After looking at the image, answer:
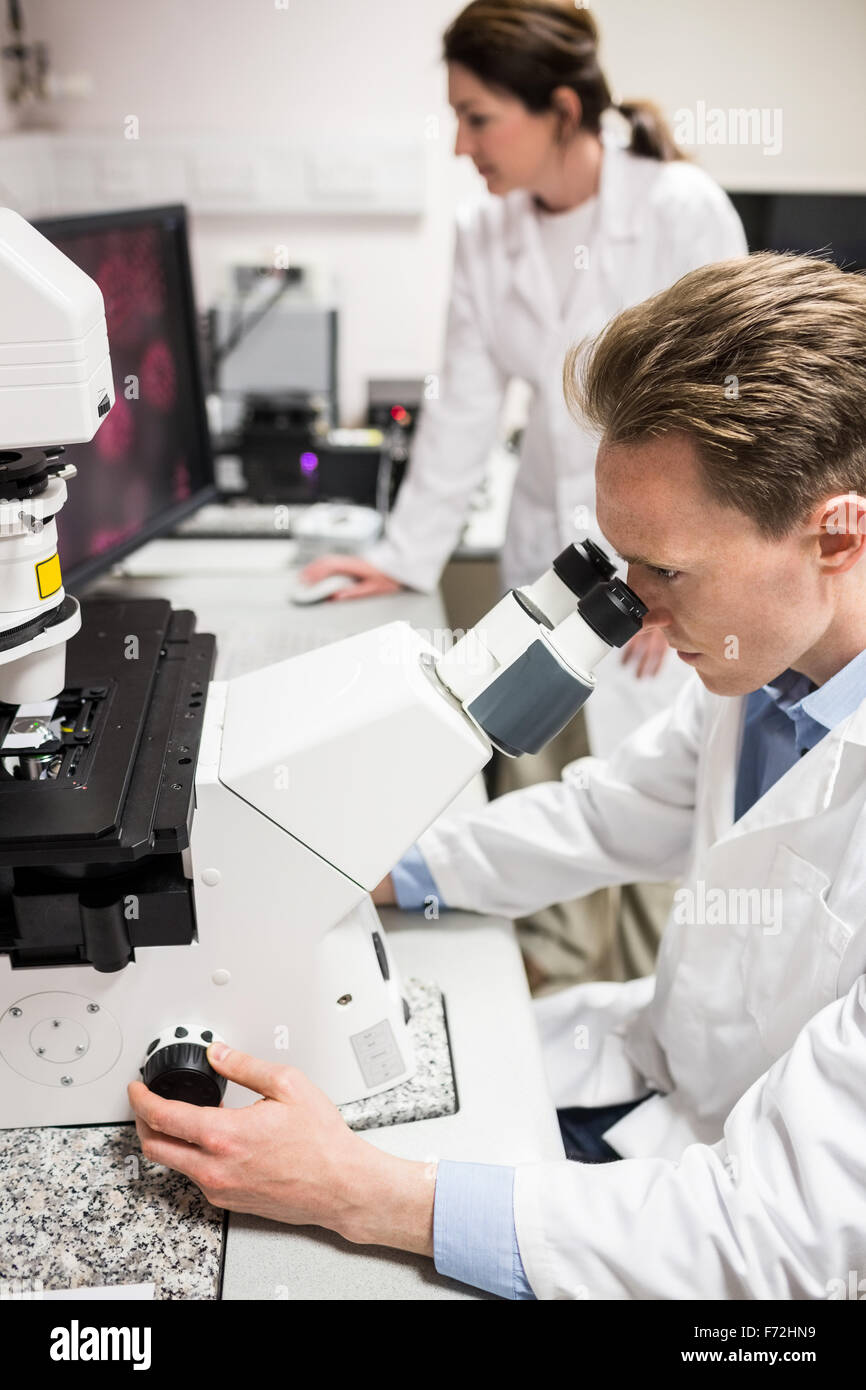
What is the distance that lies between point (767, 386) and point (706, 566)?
0.46 ft

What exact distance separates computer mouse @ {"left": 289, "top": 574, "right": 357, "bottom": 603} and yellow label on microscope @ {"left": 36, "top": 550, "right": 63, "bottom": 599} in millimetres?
1069

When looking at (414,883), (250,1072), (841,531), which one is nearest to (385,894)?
(414,883)

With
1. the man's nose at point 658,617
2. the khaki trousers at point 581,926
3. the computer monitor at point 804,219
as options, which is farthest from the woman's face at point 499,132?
the man's nose at point 658,617

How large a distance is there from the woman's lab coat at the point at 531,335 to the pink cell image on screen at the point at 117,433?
1.60 ft

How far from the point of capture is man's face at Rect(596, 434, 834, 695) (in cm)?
81

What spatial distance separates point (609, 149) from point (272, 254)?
3.89 ft

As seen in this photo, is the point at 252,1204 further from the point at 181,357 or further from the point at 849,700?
the point at 181,357

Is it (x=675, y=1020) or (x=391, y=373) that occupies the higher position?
(x=391, y=373)

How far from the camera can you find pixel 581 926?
170cm

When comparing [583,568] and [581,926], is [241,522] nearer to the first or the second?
[581,926]

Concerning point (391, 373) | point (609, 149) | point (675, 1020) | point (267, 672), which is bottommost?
point (675, 1020)

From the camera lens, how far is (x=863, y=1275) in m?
0.72

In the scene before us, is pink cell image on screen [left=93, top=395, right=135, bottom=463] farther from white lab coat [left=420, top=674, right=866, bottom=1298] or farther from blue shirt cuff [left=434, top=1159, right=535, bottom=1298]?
blue shirt cuff [left=434, top=1159, right=535, bottom=1298]

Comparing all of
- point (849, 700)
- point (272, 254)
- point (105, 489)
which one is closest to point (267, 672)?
point (849, 700)
